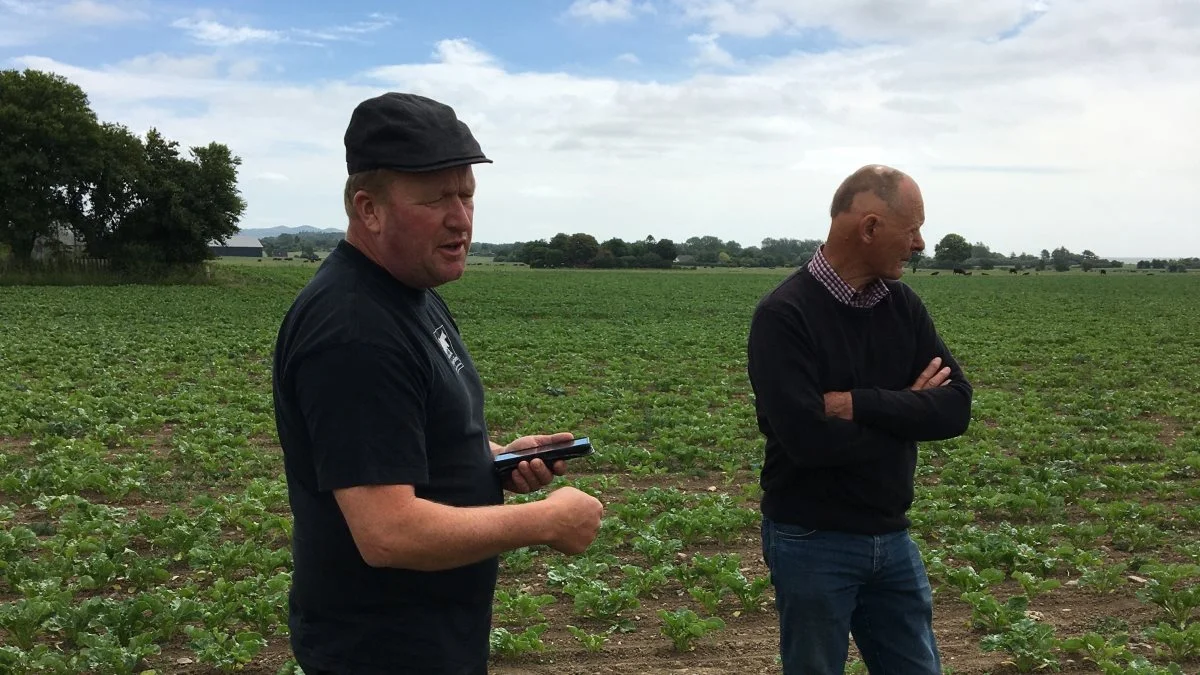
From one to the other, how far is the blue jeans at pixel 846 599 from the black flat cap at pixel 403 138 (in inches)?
66.6

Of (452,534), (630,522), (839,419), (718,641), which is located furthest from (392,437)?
(630,522)

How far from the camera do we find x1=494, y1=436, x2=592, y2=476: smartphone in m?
2.52

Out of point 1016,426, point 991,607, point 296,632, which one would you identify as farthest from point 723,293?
point 296,632

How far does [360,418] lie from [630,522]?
5945 millimetres

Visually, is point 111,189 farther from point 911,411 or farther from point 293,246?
point 293,246

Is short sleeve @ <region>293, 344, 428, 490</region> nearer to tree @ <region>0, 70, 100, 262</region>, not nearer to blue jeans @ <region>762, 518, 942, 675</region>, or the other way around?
blue jeans @ <region>762, 518, 942, 675</region>

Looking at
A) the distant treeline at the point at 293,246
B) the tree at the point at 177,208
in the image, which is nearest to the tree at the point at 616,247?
the distant treeline at the point at 293,246

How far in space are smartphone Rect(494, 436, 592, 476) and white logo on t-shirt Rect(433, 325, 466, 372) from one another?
1.06 feet

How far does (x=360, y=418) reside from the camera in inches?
75.4

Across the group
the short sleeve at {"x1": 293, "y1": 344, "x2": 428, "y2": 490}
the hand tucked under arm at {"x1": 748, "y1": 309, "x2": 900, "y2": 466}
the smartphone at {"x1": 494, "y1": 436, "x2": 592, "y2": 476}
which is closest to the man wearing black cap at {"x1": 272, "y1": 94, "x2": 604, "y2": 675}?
the short sleeve at {"x1": 293, "y1": 344, "x2": 428, "y2": 490}

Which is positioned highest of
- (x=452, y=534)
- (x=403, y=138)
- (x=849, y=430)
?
(x=403, y=138)

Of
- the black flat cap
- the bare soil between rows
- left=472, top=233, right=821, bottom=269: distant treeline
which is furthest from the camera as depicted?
left=472, top=233, right=821, bottom=269: distant treeline

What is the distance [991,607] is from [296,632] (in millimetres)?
4408

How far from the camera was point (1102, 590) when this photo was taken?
19.6 feet
